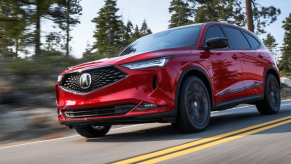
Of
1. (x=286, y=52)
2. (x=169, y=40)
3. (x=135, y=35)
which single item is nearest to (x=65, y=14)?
(x=169, y=40)

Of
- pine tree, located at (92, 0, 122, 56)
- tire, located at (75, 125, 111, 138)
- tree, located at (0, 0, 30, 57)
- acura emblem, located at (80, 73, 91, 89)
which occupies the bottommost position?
tire, located at (75, 125, 111, 138)

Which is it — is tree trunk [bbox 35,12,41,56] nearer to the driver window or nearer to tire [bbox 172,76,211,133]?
the driver window

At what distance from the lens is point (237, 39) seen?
7316 millimetres

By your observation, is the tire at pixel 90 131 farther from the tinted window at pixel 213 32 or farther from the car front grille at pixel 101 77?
the tinted window at pixel 213 32

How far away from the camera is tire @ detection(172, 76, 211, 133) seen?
5.17 m

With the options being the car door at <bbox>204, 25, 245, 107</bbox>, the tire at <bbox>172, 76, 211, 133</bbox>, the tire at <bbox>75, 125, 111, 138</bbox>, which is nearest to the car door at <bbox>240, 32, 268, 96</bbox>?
the car door at <bbox>204, 25, 245, 107</bbox>

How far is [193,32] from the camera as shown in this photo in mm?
6238

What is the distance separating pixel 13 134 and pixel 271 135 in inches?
173

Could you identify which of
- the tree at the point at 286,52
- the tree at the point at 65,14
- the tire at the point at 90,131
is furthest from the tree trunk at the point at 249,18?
the tree at the point at 286,52

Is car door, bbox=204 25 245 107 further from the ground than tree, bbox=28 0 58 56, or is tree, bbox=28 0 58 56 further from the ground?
tree, bbox=28 0 58 56

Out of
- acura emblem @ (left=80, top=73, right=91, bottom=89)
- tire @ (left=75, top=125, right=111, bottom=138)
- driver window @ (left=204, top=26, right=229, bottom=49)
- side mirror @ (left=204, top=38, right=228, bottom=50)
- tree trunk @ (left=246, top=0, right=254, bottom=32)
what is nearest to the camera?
acura emblem @ (left=80, top=73, right=91, bottom=89)

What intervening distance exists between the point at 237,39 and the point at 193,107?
2474 millimetres

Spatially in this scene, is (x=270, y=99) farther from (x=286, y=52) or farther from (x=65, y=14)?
(x=286, y=52)

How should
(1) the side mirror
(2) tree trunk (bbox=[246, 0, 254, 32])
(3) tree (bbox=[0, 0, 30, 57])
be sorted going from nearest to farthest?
(1) the side mirror, (3) tree (bbox=[0, 0, 30, 57]), (2) tree trunk (bbox=[246, 0, 254, 32])
